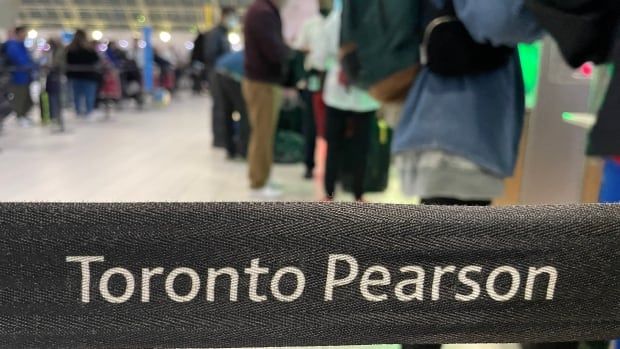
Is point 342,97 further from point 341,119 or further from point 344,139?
point 344,139

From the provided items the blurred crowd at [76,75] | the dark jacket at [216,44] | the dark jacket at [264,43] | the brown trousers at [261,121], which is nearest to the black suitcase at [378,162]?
the brown trousers at [261,121]

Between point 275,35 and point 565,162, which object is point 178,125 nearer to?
point 275,35

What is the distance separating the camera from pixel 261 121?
12.7 ft

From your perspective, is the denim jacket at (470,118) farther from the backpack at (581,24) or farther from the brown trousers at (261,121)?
the brown trousers at (261,121)

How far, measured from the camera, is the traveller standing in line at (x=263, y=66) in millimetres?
3652

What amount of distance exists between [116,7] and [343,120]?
1.84 meters

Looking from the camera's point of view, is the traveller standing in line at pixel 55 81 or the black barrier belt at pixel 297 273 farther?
the traveller standing in line at pixel 55 81

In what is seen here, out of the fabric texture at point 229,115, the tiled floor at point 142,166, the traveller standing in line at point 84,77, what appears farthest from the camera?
the traveller standing in line at point 84,77

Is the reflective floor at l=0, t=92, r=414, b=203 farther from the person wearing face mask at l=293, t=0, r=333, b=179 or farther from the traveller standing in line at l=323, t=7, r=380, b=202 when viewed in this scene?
the person wearing face mask at l=293, t=0, r=333, b=179

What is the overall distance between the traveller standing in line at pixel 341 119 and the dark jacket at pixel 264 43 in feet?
1.03

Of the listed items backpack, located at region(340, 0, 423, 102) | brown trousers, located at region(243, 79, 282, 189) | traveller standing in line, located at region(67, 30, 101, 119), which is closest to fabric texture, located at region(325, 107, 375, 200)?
brown trousers, located at region(243, 79, 282, 189)

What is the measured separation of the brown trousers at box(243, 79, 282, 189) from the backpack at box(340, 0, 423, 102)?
2.24 m

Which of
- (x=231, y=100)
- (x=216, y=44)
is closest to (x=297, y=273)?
(x=231, y=100)

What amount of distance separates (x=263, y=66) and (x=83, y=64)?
3.64 metres
